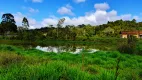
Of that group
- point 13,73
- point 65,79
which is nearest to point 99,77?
point 65,79

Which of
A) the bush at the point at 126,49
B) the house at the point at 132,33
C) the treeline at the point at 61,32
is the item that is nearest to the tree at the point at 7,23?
the treeline at the point at 61,32

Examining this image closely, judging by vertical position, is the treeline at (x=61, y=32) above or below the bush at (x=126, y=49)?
above

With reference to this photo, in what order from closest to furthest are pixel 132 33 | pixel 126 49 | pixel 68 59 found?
pixel 68 59 → pixel 126 49 → pixel 132 33

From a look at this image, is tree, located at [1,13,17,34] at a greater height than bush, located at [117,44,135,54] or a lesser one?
greater

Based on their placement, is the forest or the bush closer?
the forest

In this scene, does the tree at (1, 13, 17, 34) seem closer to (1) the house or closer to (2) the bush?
(1) the house

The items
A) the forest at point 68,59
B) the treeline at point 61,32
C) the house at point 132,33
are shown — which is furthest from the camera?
the house at point 132,33

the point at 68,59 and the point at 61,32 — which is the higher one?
the point at 61,32

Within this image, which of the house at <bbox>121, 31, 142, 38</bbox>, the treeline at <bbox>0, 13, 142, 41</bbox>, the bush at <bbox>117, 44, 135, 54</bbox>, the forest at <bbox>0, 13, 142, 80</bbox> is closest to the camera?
the forest at <bbox>0, 13, 142, 80</bbox>

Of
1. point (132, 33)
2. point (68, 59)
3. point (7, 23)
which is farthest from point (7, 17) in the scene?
point (68, 59)

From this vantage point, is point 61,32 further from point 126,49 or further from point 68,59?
point 68,59

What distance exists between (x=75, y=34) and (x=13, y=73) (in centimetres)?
6545

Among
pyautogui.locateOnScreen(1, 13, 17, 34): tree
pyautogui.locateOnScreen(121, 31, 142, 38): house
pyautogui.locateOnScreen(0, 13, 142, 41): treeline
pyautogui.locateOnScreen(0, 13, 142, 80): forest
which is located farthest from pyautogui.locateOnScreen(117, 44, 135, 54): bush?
pyautogui.locateOnScreen(1, 13, 17, 34): tree

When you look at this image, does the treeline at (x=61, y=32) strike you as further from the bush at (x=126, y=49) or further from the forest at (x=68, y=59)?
the bush at (x=126, y=49)
